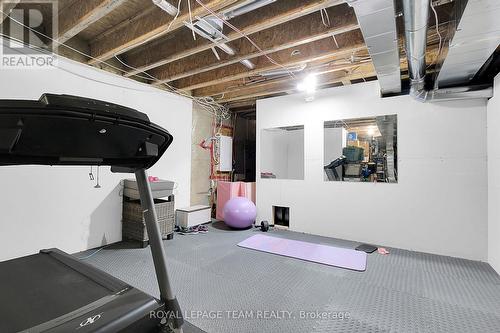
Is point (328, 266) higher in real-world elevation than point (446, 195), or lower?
lower

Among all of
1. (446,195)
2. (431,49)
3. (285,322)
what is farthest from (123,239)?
(431,49)

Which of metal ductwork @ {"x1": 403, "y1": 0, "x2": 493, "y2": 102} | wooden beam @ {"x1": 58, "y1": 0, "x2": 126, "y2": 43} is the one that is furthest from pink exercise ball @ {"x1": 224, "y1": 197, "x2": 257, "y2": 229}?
wooden beam @ {"x1": 58, "y1": 0, "x2": 126, "y2": 43}

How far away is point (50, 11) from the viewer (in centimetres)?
266

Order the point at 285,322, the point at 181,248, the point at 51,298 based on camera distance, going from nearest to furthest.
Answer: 1. the point at 51,298
2. the point at 285,322
3. the point at 181,248

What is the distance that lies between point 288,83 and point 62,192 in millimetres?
3726

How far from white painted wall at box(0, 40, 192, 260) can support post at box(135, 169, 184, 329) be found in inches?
97.9

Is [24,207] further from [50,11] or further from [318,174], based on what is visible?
[318,174]

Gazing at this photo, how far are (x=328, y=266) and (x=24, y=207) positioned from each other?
11.8ft

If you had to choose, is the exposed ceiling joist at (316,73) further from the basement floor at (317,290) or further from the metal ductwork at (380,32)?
the basement floor at (317,290)

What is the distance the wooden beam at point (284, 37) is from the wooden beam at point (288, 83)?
1.06m

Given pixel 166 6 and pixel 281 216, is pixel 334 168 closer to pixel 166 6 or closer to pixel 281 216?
pixel 281 216

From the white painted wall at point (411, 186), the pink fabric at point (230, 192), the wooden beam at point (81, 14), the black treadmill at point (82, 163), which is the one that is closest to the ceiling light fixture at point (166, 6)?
the wooden beam at point (81, 14)

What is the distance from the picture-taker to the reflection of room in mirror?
3746 mm

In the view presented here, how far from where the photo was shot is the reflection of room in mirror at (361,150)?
3746 millimetres
